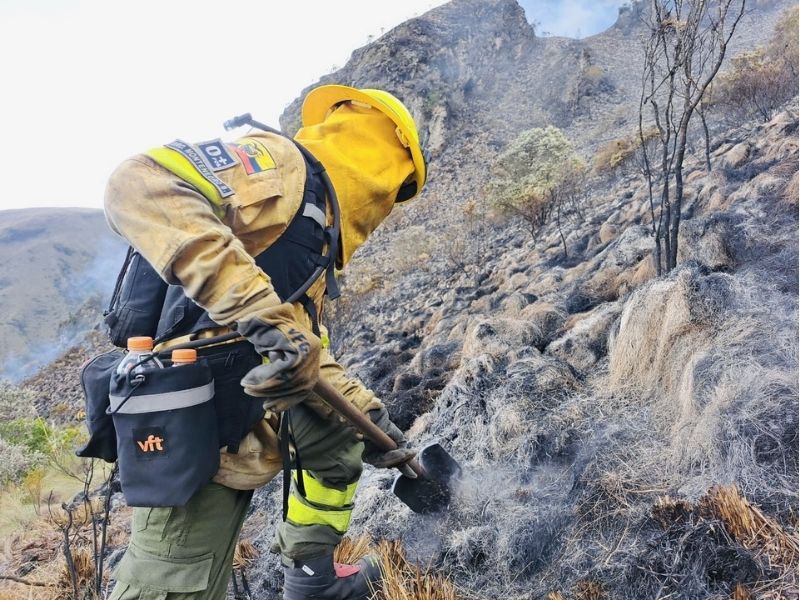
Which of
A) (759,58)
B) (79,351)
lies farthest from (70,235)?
(759,58)

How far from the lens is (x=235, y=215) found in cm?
154

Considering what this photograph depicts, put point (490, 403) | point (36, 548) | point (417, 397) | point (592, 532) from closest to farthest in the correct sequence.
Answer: point (592, 532) < point (490, 403) < point (36, 548) < point (417, 397)

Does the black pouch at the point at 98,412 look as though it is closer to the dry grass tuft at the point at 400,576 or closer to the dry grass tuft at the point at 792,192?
the dry grass tuft at the point at 400,576

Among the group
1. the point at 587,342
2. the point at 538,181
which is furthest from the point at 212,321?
the point at 538,181

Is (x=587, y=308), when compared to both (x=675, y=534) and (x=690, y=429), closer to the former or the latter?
(x=690, y=429)

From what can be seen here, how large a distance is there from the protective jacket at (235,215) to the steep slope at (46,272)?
1871 inches

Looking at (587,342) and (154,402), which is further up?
(154,402)

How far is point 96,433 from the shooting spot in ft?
5.04

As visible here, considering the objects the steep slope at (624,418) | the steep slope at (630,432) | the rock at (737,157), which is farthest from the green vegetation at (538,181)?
the steep slope at (630,432)

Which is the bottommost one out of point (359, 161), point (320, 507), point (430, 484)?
point (430, 484)

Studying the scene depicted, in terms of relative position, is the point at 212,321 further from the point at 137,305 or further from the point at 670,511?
the point at 670,511

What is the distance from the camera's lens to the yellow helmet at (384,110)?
1.92 metres

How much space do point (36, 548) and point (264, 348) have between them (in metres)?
3.67

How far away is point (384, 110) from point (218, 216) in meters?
0.80
